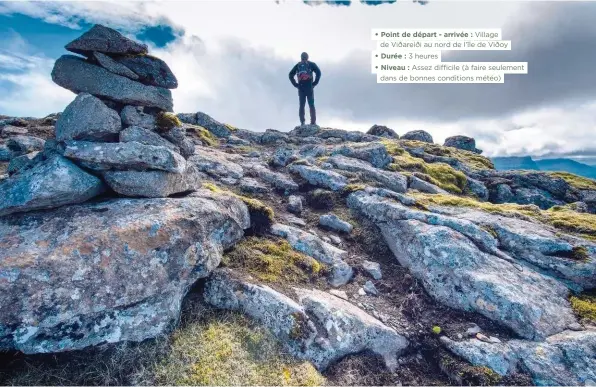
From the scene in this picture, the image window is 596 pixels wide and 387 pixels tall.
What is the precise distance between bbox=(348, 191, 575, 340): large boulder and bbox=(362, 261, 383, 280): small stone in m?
1.25

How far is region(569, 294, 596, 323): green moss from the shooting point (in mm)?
11219

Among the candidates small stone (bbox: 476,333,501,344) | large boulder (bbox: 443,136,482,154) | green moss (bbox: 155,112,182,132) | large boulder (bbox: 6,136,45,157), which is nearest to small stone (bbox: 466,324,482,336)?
small stone (bbox: 476,333,501,344)

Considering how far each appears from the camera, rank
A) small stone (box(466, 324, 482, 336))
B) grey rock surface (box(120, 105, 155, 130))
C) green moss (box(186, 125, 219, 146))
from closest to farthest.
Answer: small stone (box(466, 324, 482, 336))
grey rock surface (box(120, 105, 155, 130))
green moss (box(186, 125, 219, 146))

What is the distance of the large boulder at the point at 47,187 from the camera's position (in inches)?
381

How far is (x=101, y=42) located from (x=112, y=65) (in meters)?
0.91

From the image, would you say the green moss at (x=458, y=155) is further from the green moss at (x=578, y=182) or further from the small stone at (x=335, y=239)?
the small stone at (x=335, y=239)

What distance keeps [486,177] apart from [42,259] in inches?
1383

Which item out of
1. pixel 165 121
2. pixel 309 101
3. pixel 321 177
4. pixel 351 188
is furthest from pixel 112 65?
pixel 309 101

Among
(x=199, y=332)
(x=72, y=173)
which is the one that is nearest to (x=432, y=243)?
(x=199, y=332)

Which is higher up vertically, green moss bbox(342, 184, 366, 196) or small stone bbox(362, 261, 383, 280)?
green moss bbox(342, 184, 366, 196)

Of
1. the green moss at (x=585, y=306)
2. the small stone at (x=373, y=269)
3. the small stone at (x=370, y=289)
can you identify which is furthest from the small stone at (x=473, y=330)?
the green moss at (x=585, y=306)

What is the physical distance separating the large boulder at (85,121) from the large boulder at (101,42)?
6.73 feet

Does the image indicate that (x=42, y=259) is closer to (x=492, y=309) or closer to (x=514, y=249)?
(x=492, y=309)

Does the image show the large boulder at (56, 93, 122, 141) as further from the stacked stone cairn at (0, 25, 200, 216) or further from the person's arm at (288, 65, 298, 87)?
the person's arm at (288, 65, 298, 87)
